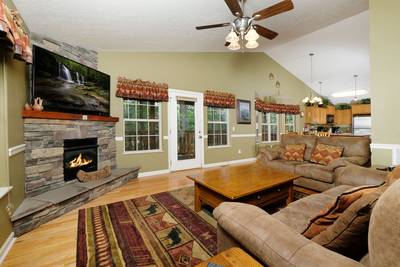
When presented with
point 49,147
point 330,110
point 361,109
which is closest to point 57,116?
point 49,147

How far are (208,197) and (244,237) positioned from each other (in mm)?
1447

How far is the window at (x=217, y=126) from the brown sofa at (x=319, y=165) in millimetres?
1942

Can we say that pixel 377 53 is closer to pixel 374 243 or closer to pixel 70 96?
pixel 374 243

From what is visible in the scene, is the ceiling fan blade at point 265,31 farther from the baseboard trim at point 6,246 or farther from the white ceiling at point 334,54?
the baseboard trim at point 6,246

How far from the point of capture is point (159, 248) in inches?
73.7

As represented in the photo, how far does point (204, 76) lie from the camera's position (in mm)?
5445

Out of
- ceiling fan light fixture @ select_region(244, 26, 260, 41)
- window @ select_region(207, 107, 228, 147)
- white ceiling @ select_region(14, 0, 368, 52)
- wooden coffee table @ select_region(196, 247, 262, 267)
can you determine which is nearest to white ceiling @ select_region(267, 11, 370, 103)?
white ceiling @ select_region(14, 0, 368, 52)

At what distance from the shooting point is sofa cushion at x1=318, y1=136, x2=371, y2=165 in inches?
127

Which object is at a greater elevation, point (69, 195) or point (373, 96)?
point (373, 96)

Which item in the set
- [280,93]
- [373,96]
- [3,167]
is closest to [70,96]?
[3,167]

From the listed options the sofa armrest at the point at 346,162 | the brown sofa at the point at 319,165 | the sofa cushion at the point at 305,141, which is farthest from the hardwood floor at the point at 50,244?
the sofa cushion at the point at 305,141

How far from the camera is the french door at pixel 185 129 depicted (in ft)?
16.4

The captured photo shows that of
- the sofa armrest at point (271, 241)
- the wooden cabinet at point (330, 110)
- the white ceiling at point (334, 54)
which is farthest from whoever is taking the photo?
→ the wooden cabinet at point (330, 110)

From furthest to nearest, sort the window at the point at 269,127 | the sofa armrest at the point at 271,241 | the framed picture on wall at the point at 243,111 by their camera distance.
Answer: the window at the point at 269,127, the framed picture on wall at the point at 243,111, the sofa armrest at the point at 271,241
